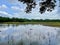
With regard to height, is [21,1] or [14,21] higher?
[21,1]

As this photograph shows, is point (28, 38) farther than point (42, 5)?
Yes

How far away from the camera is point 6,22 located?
63.0m

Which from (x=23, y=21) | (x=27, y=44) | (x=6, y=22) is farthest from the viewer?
(x=23, y=21)

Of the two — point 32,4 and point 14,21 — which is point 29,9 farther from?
point 14,21

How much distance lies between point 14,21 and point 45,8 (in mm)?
59193

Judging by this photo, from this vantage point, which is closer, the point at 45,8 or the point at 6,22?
the point at 45,8

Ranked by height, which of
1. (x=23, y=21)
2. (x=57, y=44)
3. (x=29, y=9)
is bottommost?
(x=23, y=21)

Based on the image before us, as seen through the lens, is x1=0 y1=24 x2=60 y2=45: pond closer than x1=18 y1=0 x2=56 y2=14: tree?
No

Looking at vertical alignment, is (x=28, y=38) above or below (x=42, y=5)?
below

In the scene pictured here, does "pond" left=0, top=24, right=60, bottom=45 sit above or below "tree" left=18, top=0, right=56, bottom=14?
below

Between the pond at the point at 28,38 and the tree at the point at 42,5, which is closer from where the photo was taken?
the tree at the point at 42,5

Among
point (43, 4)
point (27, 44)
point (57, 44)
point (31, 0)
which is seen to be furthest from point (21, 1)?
point (57, 44)

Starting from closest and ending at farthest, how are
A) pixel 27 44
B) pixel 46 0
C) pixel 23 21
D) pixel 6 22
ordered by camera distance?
pixel 46 0
pixel 27 44
pixel 6 22
pixel 23 21

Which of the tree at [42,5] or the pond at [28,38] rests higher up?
the tree at [42,5]
